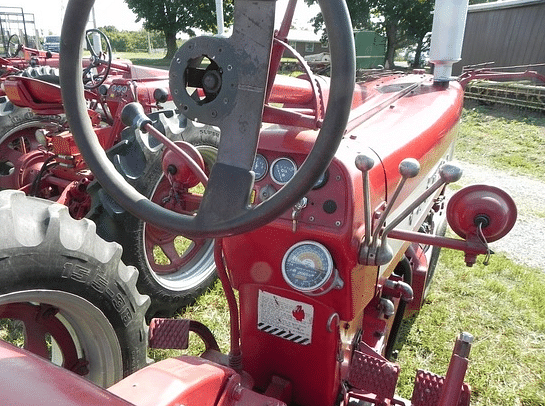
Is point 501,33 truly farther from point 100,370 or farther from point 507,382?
point 100,370

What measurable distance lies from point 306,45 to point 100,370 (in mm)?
30266

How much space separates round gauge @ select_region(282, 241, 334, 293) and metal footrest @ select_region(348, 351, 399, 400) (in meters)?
0.41

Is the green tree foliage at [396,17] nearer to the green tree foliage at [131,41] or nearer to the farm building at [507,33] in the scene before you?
the farm building at [507,33]

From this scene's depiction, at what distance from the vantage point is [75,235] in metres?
1.66

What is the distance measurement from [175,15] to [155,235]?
2978 centimetres

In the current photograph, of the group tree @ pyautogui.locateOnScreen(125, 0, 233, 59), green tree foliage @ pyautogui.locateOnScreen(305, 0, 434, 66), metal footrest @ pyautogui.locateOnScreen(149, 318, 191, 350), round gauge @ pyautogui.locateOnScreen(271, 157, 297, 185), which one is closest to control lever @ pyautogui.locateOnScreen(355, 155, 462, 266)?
round gauge @ pyautogui.locateOnScreen(271, 157, 297, 185)

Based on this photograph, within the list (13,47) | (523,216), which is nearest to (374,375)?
(523,216)

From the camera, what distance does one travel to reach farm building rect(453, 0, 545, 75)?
13.1m

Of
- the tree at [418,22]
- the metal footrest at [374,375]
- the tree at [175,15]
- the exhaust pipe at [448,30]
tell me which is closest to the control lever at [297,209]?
the metal footrest at [374,375]

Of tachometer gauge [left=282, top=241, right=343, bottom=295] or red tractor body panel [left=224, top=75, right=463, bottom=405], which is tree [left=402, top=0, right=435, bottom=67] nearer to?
red tractor body panel [left=224, top=75, right=463, bottom=405]

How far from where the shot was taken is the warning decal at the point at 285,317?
5.03ft

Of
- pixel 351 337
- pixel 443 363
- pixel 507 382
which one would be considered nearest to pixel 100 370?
pixel 351 337

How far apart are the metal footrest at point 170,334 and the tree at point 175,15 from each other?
29.2m

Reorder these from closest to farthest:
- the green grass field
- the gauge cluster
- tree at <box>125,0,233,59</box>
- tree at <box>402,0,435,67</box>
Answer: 1. the gauge cluster
2. the green grass field
3. tree at <box>402,0,435,67</box>
4. tree at <box>125,0,233,59</box>
